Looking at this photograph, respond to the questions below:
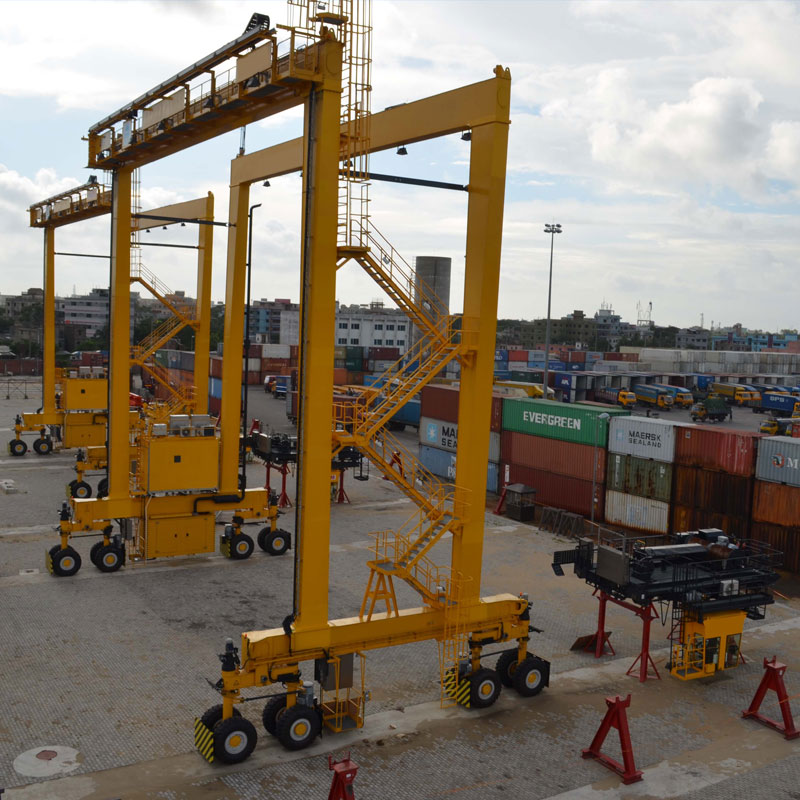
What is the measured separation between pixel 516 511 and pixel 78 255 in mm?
21961

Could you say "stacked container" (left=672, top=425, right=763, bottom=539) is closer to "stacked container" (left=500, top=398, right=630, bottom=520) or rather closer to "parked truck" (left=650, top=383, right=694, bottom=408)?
"stacked container" (left=500, top=398, right=630, bottom=520)

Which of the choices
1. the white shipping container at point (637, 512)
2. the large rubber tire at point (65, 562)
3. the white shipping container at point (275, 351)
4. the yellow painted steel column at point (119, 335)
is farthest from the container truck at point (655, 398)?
the large rubber tire at point (65, 562)

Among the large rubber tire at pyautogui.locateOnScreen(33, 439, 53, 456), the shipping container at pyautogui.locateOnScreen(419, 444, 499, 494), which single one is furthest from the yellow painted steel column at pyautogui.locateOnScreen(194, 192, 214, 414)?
the large rubber tire at pyautogui.locateOnScreen(33, 439, 53, 456)

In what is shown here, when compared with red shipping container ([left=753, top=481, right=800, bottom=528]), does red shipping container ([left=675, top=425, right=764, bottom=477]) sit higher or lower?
higher

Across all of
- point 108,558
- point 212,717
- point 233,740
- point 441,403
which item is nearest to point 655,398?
point 441,403

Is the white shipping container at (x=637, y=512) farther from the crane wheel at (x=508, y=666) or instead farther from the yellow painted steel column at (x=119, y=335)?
the yellow painted steel column at (x=119, y=335)

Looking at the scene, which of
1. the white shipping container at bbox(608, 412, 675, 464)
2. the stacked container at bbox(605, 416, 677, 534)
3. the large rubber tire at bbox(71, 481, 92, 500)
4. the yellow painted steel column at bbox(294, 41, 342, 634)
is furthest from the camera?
the large rubber tire at bbox(71, 481, 92, 500)

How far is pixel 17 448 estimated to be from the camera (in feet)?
130

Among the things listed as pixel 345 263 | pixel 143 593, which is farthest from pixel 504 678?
pixel 143 593

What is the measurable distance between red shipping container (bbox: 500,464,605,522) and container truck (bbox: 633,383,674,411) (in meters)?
43.9

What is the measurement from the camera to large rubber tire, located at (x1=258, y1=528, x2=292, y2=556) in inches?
959

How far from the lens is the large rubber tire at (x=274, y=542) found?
24.4m

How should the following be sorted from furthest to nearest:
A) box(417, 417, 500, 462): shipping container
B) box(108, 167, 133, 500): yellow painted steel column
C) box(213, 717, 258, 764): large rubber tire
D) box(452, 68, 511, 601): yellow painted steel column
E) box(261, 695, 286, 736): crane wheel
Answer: box(417, 417, 500, 462): shipping container → box(108, 167, 133, 500): yellow painted steel column → box(452, 68, 511, 601): yellow painted steel column → box(261, 695, 286, 736): crane wheel → box(213, 717, 258, 764): large rubber tire

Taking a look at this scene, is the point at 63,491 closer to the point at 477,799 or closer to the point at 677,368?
the point at 477,799
